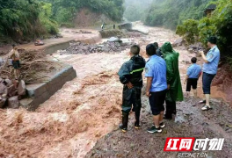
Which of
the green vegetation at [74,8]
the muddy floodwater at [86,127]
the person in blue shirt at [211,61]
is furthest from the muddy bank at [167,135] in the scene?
the green vegetation at [74,8]

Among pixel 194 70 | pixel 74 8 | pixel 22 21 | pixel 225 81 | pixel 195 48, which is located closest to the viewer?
pixel 194 70

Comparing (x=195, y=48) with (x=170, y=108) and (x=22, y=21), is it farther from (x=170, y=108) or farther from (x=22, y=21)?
(x=22, y=21)

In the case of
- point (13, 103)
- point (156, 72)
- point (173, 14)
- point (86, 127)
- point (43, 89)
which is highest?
point (173, 14)

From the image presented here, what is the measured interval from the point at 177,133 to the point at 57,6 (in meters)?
37.2

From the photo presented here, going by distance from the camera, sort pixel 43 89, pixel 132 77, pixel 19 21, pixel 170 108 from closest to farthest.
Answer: pixel 132 77
pixel 170 108
pixel 43 89
pixel 19 21

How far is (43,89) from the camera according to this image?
248 inches

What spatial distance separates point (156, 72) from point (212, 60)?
1722mm

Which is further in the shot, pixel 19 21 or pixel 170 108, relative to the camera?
pixel 19 21

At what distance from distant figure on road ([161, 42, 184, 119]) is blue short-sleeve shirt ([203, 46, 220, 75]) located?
0.92 metres

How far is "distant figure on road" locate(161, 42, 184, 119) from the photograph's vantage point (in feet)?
11.8

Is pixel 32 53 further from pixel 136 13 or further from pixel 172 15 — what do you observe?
pixel 136 13

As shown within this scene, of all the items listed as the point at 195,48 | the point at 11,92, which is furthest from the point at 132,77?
the point at 195,48

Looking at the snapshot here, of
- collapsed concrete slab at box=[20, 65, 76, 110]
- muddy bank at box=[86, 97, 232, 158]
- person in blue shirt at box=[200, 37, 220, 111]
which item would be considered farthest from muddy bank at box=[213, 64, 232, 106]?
collapsed concrete slab at box=[20, 65, 76, 110]

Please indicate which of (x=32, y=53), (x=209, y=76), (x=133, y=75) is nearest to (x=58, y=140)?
(x=133, y=75)
